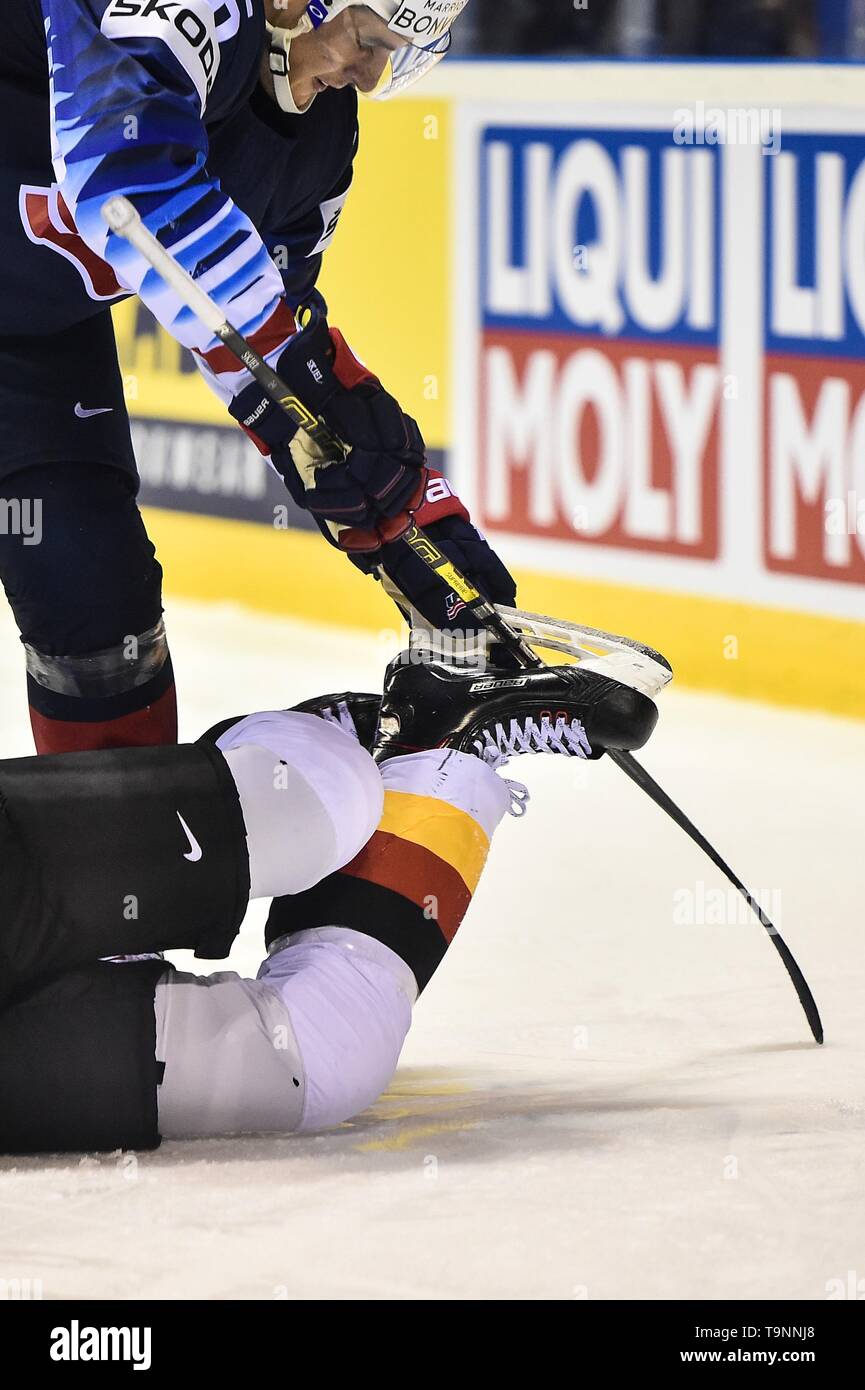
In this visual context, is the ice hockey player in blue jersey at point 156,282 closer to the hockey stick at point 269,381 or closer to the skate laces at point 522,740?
the hockey stick at point 269,381

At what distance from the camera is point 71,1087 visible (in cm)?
196

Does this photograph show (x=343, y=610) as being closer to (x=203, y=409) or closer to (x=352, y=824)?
(x=203, y=409)

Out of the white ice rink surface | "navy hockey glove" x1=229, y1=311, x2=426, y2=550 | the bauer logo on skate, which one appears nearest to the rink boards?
the bauer logo on skate

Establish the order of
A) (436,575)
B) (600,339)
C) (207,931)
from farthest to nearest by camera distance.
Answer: (600,339)
(436,575)
(207,931)

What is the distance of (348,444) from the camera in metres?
2.42

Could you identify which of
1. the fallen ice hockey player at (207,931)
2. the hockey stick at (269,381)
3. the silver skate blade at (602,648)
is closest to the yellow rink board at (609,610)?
the silver skate blade at (602,648)

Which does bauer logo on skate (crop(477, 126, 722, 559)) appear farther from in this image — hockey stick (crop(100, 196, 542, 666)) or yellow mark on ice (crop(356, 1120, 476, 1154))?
yellow mark on ice (crop(356, 1120, 476, 1154))

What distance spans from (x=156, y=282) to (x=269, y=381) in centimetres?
17

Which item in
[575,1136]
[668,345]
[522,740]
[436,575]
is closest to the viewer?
[575,1136]

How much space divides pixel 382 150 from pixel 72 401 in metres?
2.66

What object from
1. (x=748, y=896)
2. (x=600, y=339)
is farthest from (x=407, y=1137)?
(x=600, y=339)

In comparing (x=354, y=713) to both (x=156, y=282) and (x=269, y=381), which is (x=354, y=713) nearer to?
(x=269, y=381)

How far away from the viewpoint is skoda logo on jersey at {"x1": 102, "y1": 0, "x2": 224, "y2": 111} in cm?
222
